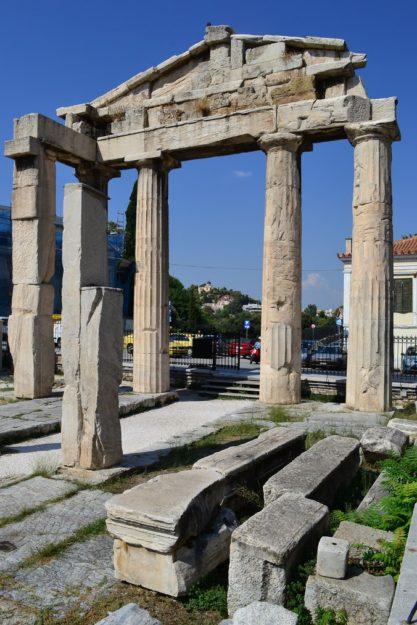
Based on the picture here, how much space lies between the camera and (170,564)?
357 centimetres

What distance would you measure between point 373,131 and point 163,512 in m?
8.64

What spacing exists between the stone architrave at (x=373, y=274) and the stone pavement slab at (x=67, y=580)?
6913 millimetres

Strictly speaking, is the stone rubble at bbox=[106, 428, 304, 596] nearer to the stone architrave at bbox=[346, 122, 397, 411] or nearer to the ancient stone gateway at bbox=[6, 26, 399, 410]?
the stone architrave at bbox=[346, 122, 397, 411]

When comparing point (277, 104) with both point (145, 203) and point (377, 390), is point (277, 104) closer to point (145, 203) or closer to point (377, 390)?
point (145, 203)

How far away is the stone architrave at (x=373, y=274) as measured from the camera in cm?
991

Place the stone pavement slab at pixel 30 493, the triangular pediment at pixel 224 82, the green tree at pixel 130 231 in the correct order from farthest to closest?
the green tree at pixel 130 231 → the triangular pediment at pixel 224 82 → the stone pavement slab at pixel 30 493

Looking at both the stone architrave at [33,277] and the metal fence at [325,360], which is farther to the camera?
the metal fence at [325,360]

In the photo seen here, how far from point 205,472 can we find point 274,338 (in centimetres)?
647

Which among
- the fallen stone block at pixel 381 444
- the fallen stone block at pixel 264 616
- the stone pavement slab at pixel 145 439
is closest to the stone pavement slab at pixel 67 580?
the fallen stone block at pixel 264 616

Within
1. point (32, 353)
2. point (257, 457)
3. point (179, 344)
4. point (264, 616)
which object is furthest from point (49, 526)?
point (179, 344)

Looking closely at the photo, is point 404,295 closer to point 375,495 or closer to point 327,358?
point 327,358

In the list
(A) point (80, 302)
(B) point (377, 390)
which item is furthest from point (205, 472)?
(B) point (377, 390)

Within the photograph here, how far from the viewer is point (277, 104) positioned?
35.8 ft

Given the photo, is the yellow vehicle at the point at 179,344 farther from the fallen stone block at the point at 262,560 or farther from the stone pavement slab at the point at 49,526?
the fallen stone block at the point at 262,560
